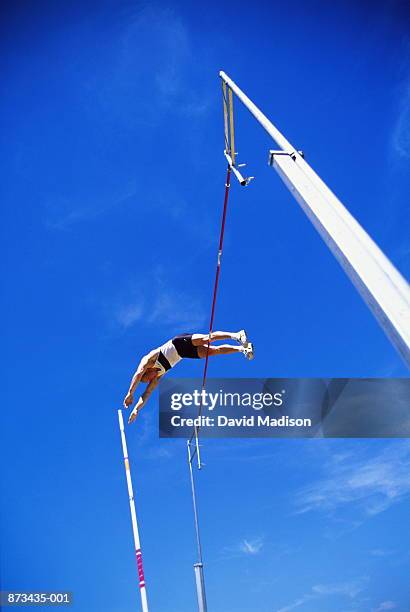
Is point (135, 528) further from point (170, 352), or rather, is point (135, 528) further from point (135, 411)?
point (170, 352)

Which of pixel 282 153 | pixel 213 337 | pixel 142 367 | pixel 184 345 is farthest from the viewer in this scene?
pixel 142 367

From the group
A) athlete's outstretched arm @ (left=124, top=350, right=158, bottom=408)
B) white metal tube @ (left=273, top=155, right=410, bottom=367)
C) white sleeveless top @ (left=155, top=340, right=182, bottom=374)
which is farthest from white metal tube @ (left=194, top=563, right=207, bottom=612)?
white metal tube @ (left=273, top=155, right=410, bottom=367)

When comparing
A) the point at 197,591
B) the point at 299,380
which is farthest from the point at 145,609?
the point at 299,380

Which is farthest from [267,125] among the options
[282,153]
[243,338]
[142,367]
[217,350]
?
[142,367]

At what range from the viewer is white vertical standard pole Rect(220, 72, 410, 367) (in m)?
1.94

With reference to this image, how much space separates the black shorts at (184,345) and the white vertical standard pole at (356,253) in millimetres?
5392

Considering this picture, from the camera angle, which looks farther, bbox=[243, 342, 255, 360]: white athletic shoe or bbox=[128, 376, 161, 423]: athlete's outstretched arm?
bbox=[128, 376, 161, 423]: athlete's outstretched arm

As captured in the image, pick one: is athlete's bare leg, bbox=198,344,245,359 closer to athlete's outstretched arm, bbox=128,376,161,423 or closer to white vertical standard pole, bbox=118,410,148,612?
athlete's outstretched arm, bbox=128,376,161,423

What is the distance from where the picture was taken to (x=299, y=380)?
978cm

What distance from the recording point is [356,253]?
2.21 meters

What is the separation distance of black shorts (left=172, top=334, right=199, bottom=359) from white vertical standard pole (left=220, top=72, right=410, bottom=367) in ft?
17.7

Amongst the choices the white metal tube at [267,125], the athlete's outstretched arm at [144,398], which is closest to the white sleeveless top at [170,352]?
the athlete's outstretched arm at [144,398]

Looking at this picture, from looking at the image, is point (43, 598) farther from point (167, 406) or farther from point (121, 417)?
point (167, 406)

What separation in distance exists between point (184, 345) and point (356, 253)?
6175mm
